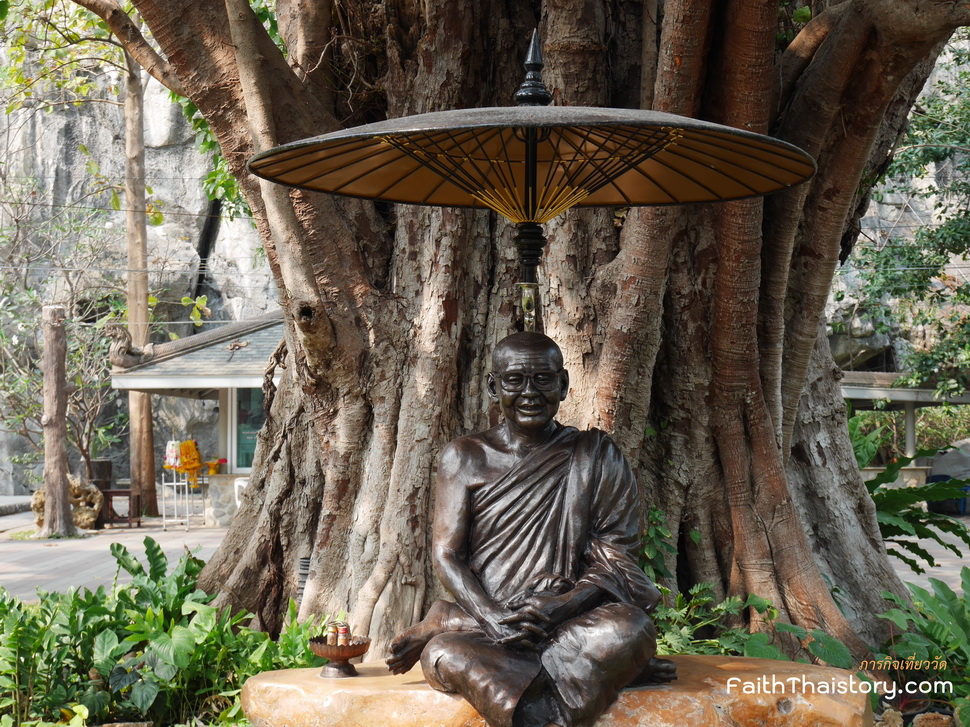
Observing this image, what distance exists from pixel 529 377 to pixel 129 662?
2.94 m

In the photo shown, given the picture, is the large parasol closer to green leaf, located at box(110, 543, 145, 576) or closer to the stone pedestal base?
the stone pedestal base

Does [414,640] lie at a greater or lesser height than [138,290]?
lesser

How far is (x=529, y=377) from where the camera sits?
364cm

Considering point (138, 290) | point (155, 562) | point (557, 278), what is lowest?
point (155, 562)

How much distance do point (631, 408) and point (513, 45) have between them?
2.39 meters

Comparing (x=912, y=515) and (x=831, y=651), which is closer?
(x=831, y=651)

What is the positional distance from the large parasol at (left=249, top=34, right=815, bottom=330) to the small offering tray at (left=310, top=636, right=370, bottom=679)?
1505mm

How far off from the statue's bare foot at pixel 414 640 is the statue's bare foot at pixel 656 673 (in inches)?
30.0

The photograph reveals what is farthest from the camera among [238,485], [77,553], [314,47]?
[238,485]

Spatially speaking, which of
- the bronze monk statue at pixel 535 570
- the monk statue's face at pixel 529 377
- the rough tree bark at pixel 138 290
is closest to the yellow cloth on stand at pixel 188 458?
the rough tree bark at pixel 138 290

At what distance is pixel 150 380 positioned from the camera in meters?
16.1

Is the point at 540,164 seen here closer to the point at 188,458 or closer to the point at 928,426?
the point at 188,458

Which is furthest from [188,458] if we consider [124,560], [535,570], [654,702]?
[654,702]

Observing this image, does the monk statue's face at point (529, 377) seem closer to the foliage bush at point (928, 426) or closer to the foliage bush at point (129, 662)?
the foliage bush at point (129, 662)
